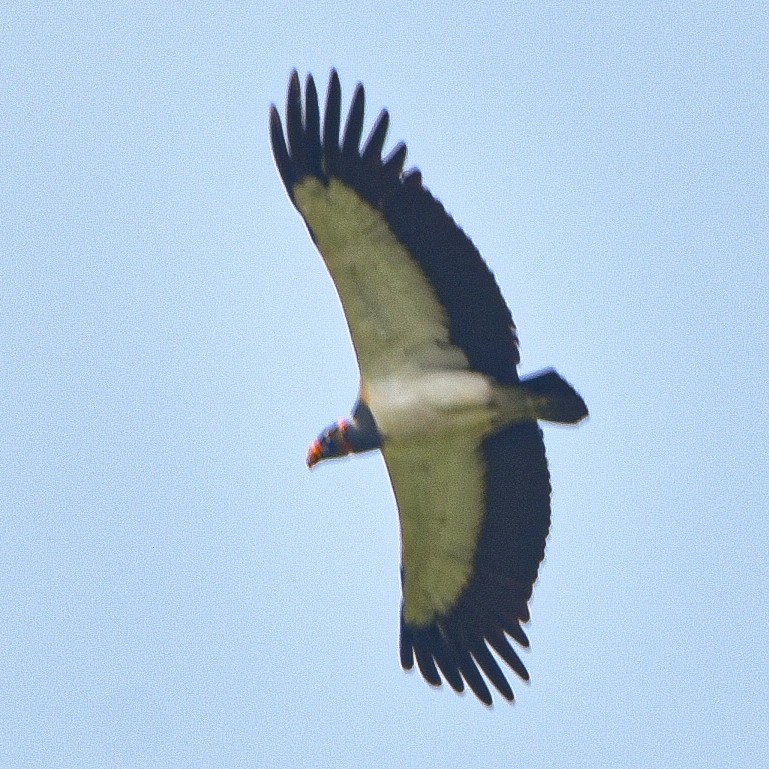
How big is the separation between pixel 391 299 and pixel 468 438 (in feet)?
5.27

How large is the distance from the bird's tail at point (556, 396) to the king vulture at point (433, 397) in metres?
0.01

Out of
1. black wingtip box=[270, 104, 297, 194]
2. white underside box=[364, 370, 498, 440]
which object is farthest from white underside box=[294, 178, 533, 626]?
black wingtip box=[270, 104, 297, 194]

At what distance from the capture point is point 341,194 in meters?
15.6

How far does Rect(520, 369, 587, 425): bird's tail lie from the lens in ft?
51.9

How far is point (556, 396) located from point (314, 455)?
2737 mm

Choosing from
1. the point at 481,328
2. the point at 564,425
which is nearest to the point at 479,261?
the point at 481,328

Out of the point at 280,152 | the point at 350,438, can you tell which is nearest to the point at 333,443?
the point at 350,438

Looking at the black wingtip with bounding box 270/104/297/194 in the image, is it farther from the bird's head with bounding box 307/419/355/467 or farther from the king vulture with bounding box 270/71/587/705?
the bird's head with bounding box 307/419/355/467

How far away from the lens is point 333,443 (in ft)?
56.4

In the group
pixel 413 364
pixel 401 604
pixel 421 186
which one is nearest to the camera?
pixel 421 186

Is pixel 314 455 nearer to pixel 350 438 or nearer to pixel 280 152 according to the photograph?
pixel 350 438

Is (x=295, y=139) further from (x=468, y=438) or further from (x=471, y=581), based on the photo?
(x=471, y=581)

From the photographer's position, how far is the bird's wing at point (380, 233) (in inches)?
609

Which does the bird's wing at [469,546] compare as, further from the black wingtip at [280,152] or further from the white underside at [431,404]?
the black wingtip at [280,152]
